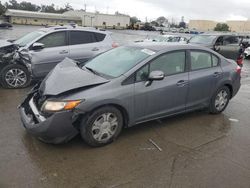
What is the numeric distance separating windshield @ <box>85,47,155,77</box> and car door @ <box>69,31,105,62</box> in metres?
2.73

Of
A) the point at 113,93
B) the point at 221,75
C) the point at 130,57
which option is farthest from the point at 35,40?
the point at 221,75

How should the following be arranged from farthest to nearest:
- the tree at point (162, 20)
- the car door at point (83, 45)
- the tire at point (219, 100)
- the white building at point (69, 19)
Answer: the tree at point (162, 20) < the white building at point (69, 19) < the car door at point (83, 45) < the tire at point (219, 100)

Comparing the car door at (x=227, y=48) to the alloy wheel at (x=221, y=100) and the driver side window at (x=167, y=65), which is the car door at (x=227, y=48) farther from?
the driver side window at (x=167, y=65)

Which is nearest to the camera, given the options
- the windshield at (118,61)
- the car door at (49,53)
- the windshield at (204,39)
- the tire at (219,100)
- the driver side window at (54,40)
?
the windshield at (118,61)

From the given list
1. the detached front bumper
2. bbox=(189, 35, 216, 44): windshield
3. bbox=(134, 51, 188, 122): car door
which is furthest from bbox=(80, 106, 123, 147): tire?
bbox=(189, 35, 216, 44): windshield

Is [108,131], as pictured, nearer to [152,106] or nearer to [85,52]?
[152,106]

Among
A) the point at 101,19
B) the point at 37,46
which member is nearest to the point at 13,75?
the point at 37,46

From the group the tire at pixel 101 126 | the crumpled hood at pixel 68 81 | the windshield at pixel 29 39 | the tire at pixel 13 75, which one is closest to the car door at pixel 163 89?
the tire at pixel 101 126

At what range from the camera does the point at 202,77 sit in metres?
4.96

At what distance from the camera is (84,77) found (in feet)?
13.1

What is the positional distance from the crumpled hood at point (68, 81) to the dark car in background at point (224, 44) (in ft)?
31.2

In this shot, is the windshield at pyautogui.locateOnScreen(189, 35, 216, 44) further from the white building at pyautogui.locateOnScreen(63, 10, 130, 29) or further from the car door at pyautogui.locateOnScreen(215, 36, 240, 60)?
the white building at pyautogui.locateOnScreen(63, 10, 130, 29)

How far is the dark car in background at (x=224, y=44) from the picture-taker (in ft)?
39.4

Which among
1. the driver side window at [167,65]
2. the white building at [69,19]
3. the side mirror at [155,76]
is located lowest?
the side mirror at [155,76]
